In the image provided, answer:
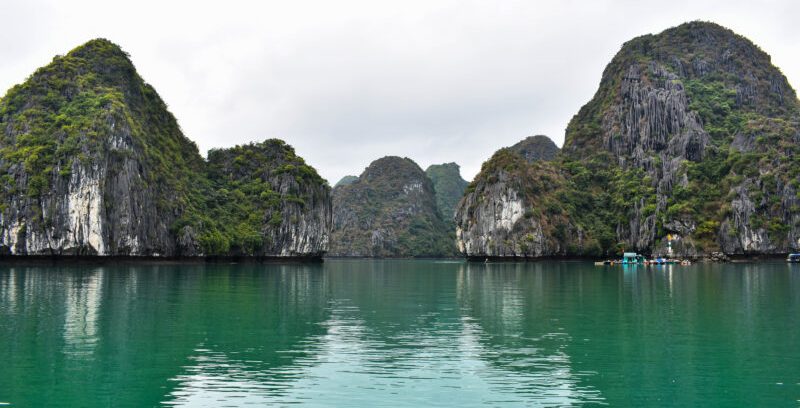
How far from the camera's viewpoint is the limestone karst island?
20.2m

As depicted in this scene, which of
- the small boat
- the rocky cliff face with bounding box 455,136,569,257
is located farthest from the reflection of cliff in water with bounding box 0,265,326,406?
the rocky cliff face with bounding box 455,136,569,257

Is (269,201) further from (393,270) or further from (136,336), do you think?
(136,336)

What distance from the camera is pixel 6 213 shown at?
105 metres

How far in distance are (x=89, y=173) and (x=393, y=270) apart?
171 feet

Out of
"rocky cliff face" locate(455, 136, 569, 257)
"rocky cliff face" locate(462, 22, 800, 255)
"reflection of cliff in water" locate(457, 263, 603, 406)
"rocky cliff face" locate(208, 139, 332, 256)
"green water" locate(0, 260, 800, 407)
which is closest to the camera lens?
"green water" locate(0, 260, 800, 407)

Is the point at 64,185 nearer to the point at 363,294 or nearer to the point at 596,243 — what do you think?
the point at 363,294

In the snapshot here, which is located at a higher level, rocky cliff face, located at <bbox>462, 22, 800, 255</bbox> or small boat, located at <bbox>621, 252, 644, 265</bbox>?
rocky cliff face, located at <bbox>462, 22, 800, 255</bbox>

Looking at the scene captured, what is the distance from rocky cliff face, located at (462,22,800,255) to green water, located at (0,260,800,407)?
366 ft

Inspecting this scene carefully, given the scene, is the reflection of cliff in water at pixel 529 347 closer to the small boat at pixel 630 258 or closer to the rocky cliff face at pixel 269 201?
the small boat at pixel 630 258

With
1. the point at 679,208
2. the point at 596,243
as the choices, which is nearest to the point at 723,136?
the point at 679,208

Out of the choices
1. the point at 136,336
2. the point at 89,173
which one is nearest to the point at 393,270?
the point at 89,173

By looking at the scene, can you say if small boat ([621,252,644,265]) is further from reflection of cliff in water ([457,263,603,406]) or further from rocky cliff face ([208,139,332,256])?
reflection of cliff in water ([457,263,603,406])

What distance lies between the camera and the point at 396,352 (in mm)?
24719

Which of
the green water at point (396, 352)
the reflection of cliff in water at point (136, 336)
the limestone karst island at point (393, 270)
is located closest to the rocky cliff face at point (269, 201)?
the limestone karst island at point (393, 270)
